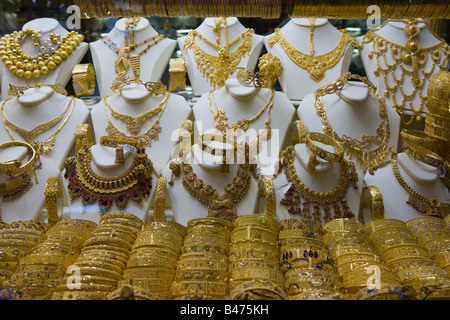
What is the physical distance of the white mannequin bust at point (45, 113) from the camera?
5.54 ft

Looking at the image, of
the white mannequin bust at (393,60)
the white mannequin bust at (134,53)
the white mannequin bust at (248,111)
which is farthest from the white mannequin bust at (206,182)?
the white mannequin bust at (393,60)

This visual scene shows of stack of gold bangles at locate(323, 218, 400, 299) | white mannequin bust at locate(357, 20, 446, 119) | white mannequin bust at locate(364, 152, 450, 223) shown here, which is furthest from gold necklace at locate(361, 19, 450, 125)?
stack of gold bangles at locate(323, 218, 400, 299)

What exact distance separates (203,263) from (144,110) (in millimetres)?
873

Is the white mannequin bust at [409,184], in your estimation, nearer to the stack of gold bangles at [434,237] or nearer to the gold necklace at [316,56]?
the stack of gold bangles at [434,237]

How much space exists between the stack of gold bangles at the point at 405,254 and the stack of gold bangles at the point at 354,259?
2cm

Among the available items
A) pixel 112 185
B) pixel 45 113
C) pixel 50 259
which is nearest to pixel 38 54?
pixel 45 113

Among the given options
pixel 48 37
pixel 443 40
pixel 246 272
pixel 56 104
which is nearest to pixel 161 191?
pixel 246 272

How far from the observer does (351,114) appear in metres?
1.70

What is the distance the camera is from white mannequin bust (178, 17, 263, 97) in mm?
1936

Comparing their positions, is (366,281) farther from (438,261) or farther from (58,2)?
(58,2)

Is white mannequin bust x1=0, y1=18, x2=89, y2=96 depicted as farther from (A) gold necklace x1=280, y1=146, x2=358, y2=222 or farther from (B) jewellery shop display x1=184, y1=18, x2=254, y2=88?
(A) gold necklace x1=280, y1=146, x2=358, y2=222

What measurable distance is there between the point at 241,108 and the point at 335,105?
0.32m

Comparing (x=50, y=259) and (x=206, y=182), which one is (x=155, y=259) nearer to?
(x=50, y=259)

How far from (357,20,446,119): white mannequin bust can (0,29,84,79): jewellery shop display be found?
1.11 m
